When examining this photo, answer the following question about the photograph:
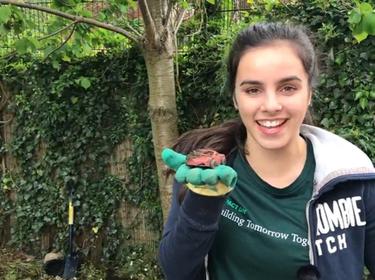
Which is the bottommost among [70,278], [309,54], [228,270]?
[70,278]

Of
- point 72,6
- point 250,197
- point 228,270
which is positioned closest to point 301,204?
point 250,197

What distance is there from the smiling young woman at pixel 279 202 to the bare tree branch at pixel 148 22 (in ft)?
6.92

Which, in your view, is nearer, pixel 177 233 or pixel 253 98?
pixel 177 233

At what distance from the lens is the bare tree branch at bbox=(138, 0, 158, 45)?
11.9 ft

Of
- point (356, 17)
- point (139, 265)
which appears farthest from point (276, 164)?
point (139, 265)

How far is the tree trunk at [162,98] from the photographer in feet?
13.0

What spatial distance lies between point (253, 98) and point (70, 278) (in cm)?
413

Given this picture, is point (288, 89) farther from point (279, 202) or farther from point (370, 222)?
point (370, 222)

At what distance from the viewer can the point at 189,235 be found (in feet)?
4.55

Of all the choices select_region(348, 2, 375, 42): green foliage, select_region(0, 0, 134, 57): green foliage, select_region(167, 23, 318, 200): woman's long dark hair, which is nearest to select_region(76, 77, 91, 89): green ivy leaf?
select_region(0, 0, 134, 57): green foliage

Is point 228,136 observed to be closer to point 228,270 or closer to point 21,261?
point 228,270

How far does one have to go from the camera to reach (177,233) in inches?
55.9

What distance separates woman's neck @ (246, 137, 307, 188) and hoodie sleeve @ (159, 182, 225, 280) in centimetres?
26

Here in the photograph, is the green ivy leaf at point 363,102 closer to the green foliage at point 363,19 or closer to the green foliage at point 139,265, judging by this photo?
the green foliage at point 363,19
